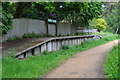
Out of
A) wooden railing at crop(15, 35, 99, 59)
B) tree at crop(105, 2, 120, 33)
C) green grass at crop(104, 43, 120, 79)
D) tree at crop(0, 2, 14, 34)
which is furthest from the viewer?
tree at crop(105, 2, 120, 33)

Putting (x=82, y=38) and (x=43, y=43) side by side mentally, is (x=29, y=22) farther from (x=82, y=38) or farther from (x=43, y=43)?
(x=82, y=38)

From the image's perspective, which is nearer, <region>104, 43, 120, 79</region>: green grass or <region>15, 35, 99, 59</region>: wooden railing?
<region>104, 43, 120, 79</region>: green grass

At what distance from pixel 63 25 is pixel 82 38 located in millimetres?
2923

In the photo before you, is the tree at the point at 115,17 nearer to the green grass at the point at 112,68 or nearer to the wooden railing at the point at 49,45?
the wooden railing at the point at 49,45

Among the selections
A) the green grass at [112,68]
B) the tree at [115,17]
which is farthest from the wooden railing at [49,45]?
the tree at [115,17]

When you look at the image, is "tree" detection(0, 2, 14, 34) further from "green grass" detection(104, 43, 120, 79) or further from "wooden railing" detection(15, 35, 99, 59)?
"green grass" detection(104, 43, 120, 79)

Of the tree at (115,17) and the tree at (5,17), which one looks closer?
the tree at (5,17)

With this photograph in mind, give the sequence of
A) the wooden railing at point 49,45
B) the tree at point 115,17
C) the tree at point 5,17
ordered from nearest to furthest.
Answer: the wooden railing at point 49,45 < the tree at point 5,17 < the tree at point 115,17

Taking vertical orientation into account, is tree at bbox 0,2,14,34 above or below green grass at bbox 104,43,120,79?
above

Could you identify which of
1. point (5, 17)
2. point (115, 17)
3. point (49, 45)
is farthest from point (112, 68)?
point (115, 17)

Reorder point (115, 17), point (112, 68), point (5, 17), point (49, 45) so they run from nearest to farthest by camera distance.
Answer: point (112, 68), point (5, 17), point (49, 45), point (115, 17)

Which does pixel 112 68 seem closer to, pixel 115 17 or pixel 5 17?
pixel 5 17

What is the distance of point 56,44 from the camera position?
16328mm

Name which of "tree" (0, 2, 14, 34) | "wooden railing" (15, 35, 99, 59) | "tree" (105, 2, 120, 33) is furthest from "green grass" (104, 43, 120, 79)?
"tree" (105, 2, 120, 33)
